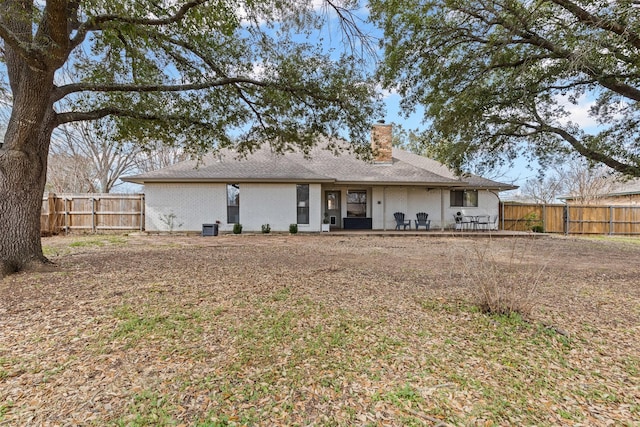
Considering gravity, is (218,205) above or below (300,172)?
below

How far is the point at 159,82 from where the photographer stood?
26.1 feet

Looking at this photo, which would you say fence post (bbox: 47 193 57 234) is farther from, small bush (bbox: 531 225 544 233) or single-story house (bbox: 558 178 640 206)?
single-story house (bbox: 558 178 640 206)

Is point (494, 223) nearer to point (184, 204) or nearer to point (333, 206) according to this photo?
point (333, 206)

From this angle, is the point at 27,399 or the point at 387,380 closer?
the point at 27,399

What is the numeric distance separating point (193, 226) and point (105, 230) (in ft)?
14.4

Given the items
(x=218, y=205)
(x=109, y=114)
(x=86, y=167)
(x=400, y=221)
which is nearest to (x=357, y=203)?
(x=400, y=221)

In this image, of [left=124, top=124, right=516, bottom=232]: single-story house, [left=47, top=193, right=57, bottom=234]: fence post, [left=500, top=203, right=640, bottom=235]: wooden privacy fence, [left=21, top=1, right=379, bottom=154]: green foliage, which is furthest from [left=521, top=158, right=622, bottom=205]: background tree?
[left=47, top=193, right=57, bottom=234]: fence post

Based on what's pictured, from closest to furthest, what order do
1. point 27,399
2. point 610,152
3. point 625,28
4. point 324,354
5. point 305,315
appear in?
point 27,399, point 324,354, point 305,315, point 625,28, point 610,152

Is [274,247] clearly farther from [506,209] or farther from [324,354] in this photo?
[506,209]

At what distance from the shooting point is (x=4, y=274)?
5125mm

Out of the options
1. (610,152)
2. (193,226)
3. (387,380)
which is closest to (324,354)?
(387,380)

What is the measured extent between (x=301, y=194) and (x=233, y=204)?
3.20 metres

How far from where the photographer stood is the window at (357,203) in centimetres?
1625

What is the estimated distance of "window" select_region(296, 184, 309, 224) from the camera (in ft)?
46.5
